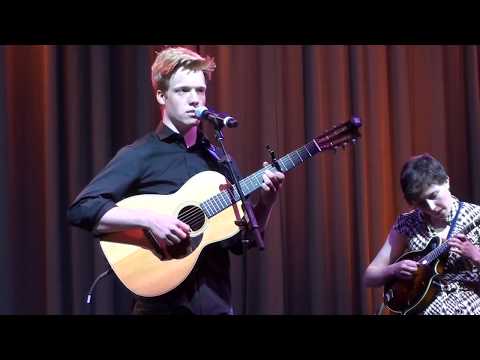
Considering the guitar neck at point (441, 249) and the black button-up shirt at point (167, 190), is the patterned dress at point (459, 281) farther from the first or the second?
the black button-up shirt at point (167, 190)

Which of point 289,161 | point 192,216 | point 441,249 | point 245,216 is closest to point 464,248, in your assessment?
point 441,249

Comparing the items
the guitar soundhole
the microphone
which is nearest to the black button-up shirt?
the guitar soundhole

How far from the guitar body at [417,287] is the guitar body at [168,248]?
34.3 inches

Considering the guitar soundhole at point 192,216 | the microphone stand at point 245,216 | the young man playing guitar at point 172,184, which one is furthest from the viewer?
the guitar soundhole at point 192,216

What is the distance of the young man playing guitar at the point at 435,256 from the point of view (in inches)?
122

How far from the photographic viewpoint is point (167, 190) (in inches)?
119

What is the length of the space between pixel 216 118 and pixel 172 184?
0.40m

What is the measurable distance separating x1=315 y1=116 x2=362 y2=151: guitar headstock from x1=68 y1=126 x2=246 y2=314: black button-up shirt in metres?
0.47

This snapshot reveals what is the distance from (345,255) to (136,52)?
6.24ft

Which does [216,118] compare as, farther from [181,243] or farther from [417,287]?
[417,287]

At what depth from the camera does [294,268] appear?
177 inches

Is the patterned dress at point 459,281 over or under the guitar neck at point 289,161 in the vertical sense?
under

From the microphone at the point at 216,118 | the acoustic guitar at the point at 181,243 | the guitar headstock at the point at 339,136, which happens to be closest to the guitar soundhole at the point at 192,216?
the acoustic guitar at the point at 181,243

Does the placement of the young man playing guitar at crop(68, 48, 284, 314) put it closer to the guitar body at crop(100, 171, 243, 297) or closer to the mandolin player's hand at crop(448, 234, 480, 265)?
the guitar body at crop(100, 171, 243, 297)
